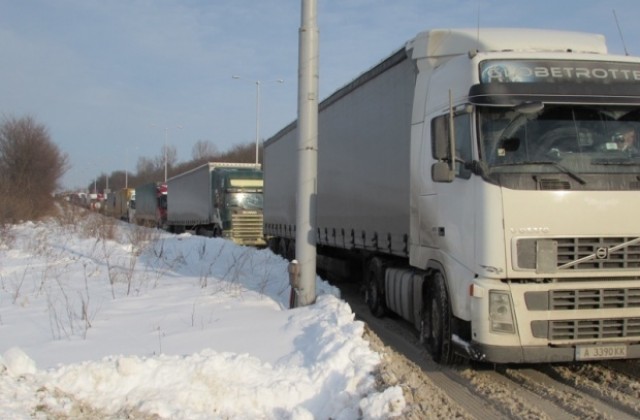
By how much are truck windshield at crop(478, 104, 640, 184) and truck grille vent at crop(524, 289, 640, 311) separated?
106cm

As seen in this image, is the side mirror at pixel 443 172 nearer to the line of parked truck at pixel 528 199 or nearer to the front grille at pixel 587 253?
the line of parked truck at pixel 528 199

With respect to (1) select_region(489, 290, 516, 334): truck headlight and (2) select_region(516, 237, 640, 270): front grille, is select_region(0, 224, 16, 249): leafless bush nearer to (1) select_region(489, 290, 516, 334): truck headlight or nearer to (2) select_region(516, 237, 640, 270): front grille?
(1) select_region(489, 290, 516, 334): truck headlight

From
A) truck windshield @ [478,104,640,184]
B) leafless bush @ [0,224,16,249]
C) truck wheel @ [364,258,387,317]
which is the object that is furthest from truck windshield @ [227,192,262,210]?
truck windshield @ [478,104,640,184]

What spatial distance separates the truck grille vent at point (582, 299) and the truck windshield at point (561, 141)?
3.47ft

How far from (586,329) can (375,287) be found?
4.81 metres

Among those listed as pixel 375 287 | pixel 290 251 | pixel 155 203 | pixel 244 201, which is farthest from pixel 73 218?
pixel 155 203

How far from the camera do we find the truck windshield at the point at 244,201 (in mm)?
27211

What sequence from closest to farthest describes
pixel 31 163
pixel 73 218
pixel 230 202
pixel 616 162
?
1. pixel 616 162
2. pixel 73 218
3. pixel 230 202
4. pixel 31 163

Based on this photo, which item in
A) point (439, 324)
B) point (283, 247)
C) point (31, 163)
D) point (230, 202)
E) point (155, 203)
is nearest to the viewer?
point (439, 324)

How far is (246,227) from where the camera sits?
26.5 m

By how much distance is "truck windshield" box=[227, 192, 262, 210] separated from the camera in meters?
27.2

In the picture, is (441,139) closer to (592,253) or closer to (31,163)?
(592,253)

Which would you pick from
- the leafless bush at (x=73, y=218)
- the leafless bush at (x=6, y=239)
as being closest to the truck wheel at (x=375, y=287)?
the leafless bush at (x=6, y=239)

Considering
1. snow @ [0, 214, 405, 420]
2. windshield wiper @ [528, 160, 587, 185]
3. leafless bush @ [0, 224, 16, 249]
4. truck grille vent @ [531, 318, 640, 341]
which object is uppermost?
windshield wiper @ [528, 160, 587, 185]
